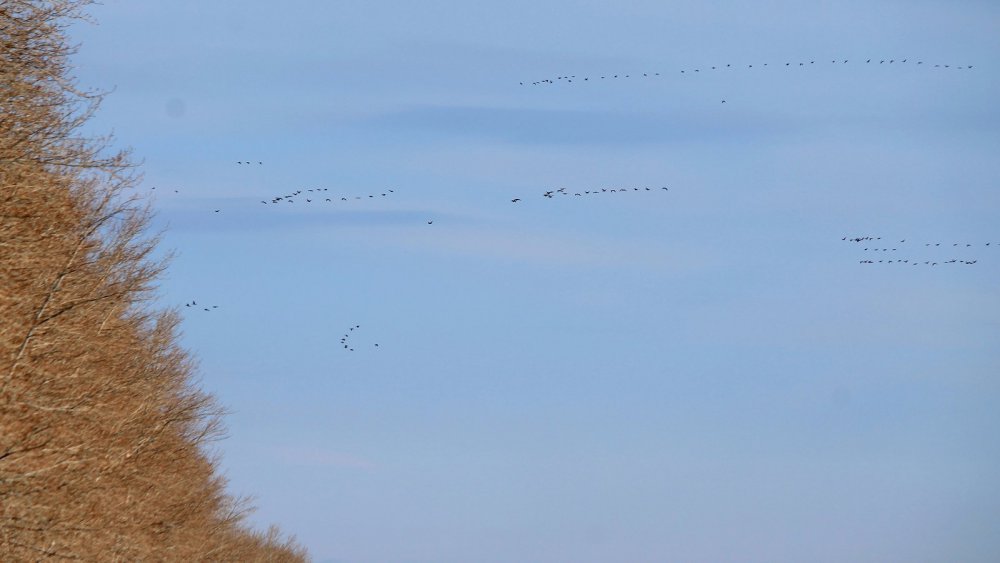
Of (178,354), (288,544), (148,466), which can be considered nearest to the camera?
(148,466)

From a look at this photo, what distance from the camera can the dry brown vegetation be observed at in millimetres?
34719

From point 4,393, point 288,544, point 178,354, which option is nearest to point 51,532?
point 4,393

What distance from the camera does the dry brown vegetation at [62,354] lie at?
34.7 m

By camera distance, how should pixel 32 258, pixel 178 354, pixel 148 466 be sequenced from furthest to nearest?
pixel 178 354 < pixel 148 466 < pixel 32 258

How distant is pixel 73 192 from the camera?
5028 centimetres

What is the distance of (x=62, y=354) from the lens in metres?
40.6

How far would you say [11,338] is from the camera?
36.5m

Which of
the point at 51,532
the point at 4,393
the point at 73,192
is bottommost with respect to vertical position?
the point at 51,532

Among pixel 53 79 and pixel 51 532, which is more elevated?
pixel 53 79

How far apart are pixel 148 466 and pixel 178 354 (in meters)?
14.2

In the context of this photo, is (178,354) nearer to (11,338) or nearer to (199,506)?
(199,506)

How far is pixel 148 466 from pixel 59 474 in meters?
17.9

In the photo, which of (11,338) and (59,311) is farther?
(59,311)

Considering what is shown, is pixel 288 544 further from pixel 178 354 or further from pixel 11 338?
pixel 11 338
